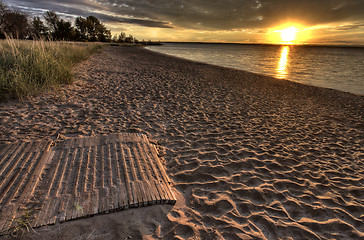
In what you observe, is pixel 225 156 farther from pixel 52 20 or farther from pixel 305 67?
pixel 52 20

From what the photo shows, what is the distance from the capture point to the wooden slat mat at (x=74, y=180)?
81.7 inches

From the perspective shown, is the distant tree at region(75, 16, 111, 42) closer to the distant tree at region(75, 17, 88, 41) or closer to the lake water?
the distant tree at region(75, 17, 88, 41)

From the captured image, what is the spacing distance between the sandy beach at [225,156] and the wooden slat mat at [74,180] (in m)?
0.15

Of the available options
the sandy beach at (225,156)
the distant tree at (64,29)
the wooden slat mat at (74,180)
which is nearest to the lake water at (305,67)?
the sandy beach at (225,156)

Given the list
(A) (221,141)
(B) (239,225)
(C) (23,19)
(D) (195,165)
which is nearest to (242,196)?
(B) (239,225)

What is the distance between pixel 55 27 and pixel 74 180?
7292 cm

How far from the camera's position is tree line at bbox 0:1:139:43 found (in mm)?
34250

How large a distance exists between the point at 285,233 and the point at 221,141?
90.1 inches

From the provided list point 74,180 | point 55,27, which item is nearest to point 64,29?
point 55,27

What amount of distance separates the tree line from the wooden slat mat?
89.7 feet

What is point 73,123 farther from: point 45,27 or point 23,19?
point 45,27

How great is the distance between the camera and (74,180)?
2518 millimetres

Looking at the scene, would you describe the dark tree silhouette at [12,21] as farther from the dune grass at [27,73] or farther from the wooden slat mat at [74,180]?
the wooden slat mat at [74,180]

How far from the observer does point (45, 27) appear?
5438 cm
